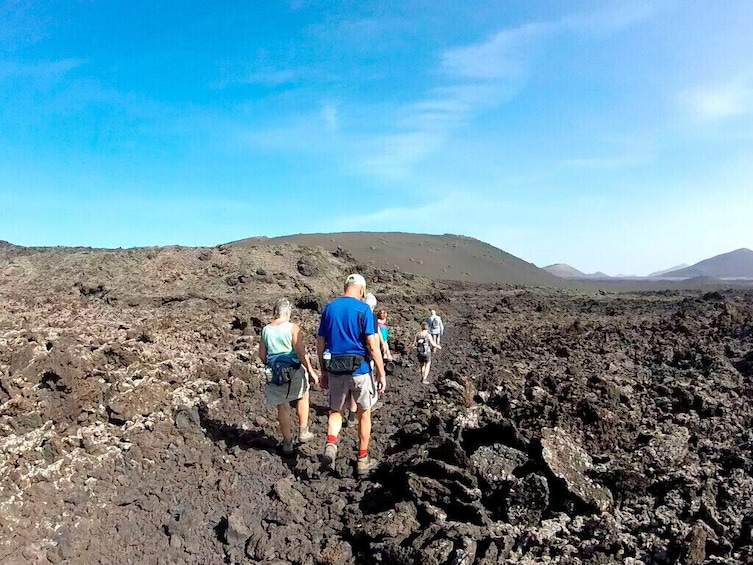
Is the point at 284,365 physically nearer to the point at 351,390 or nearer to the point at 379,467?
the point at 351,390

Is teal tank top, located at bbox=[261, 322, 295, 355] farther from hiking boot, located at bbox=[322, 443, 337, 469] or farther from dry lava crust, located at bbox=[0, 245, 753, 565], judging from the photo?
dry lava crust, located at bbox=[0, 245, 753, 565]

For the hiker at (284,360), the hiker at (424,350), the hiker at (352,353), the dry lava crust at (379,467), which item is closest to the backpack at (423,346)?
the hiker at (424,350)

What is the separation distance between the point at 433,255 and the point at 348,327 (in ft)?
165

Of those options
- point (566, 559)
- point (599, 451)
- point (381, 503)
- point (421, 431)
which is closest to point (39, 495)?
point (381, 503)

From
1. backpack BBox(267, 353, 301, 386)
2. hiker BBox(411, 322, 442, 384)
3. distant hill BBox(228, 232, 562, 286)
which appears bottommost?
hiker BBox(411, 322, 442, 384)

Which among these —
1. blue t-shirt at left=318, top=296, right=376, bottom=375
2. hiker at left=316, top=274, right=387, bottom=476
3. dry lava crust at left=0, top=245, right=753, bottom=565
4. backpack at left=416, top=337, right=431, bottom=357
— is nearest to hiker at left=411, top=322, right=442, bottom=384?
backpack at left=416, top=337, right=431, bottom=357

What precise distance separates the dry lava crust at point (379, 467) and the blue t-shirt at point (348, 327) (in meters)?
1.10

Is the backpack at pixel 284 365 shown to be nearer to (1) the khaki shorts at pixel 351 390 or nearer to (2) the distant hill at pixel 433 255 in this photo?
(1) the khaki shorts at pixel 351 390

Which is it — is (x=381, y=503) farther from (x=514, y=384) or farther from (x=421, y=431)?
(x=514, y=384)

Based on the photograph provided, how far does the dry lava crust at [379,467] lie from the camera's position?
11.2 feet

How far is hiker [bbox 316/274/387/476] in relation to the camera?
4488 millimetres

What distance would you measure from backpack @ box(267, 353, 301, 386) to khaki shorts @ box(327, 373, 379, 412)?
1.49 ft

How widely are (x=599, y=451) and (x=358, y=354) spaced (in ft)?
7.51

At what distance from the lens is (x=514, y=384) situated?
7277 millimetres
